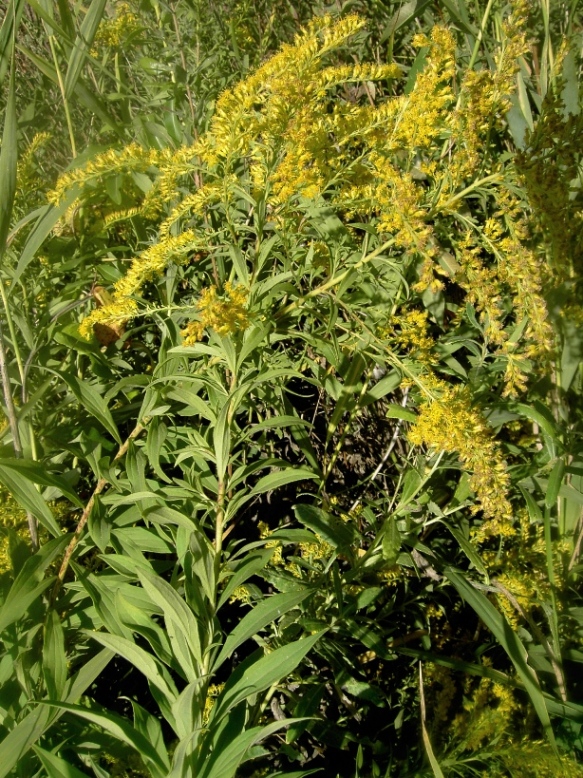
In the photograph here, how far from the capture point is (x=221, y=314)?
3.40 feet

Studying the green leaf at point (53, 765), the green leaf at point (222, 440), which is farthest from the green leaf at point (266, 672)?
the green leaf at point (222, 440)

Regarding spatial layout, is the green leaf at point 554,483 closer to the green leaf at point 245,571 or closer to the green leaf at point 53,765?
the green leaf at point 245,571

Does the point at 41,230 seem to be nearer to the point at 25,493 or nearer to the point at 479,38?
the point at 25,493

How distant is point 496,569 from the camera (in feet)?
5.49

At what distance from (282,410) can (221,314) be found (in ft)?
1.46

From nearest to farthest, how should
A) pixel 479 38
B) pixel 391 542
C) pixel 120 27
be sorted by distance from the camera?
1. pixel 391 542
2. pixel 479 38
3. pixel 120 27

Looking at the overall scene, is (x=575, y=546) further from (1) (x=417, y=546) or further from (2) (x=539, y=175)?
(2) (x=539, y=175)

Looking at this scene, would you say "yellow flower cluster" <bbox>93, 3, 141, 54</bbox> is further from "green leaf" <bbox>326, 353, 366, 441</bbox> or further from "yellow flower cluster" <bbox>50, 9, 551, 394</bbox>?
"green leaf" <bbox>326, 353, 366, 441</bbox>

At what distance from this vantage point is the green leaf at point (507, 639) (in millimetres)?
1250

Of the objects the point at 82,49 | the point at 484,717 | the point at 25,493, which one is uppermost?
the point at 82,49

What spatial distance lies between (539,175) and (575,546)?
3.47 ft

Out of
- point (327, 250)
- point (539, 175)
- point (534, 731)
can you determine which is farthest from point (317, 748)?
point (539, 175)

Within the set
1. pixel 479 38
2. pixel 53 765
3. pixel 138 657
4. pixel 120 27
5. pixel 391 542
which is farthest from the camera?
pixel 120 27

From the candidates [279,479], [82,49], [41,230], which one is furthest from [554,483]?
[82,49]
